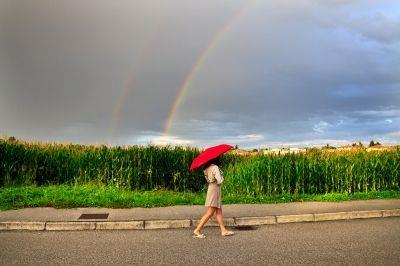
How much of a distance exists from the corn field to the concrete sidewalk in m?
4.53

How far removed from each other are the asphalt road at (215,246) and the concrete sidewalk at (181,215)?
502 millimetres

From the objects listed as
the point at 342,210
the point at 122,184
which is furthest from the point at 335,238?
the point at 122,184

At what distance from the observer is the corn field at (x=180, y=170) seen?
19.9 meters

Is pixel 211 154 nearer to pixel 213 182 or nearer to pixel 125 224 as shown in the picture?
pixel 213 182

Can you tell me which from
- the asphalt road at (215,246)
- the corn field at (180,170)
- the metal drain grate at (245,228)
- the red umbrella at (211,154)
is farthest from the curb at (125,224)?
the corn field at (180,170)

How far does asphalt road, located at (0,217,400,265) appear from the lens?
8.10 meters

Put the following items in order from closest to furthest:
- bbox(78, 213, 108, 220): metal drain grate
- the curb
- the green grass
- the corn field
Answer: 1. the curb
2. bbox(78, 213, 108, 220): metal drain grate
3. the green grass
4. the corn field

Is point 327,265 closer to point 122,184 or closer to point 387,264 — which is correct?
point 387,264

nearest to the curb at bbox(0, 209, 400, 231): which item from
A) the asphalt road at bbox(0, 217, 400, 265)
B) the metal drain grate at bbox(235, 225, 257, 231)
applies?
the metal drain grate at bbox(235, 225, 257, 231)

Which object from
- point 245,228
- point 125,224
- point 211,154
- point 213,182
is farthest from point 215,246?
point 125,224

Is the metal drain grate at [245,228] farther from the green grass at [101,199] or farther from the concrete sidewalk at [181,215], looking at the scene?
the green grass at [101,199]

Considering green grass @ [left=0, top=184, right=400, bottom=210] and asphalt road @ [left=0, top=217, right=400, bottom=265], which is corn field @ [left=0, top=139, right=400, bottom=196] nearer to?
green grass @ [left=0, top=184, right=400, bottom=210]

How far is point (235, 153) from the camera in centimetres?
3067

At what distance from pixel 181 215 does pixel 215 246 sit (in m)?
3.44
